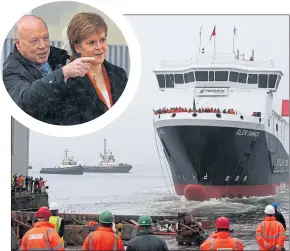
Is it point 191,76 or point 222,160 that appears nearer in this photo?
point 191,76

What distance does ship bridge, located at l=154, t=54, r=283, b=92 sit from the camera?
41.9 feet

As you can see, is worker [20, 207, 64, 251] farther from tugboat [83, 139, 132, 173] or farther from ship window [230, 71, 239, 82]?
ship window [230, 71, 239, 82]

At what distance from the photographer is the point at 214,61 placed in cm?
1310

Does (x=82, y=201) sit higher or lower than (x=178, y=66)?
lower

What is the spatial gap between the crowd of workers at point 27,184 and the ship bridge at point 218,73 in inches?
109

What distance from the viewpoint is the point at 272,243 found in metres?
9.95

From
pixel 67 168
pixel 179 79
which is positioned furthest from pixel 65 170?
pixel 179 79

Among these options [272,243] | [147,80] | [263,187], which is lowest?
[272,243]

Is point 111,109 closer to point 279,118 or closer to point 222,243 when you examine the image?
point 279,118

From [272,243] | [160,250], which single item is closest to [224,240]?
[160,250]

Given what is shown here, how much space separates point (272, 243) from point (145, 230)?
237 centimetres

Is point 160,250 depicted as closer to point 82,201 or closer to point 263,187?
point 82,201

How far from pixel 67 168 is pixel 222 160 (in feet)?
10.5

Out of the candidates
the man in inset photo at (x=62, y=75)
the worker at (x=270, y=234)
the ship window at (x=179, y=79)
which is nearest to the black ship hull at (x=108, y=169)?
the man in inset photo at (x=62, y=75)
